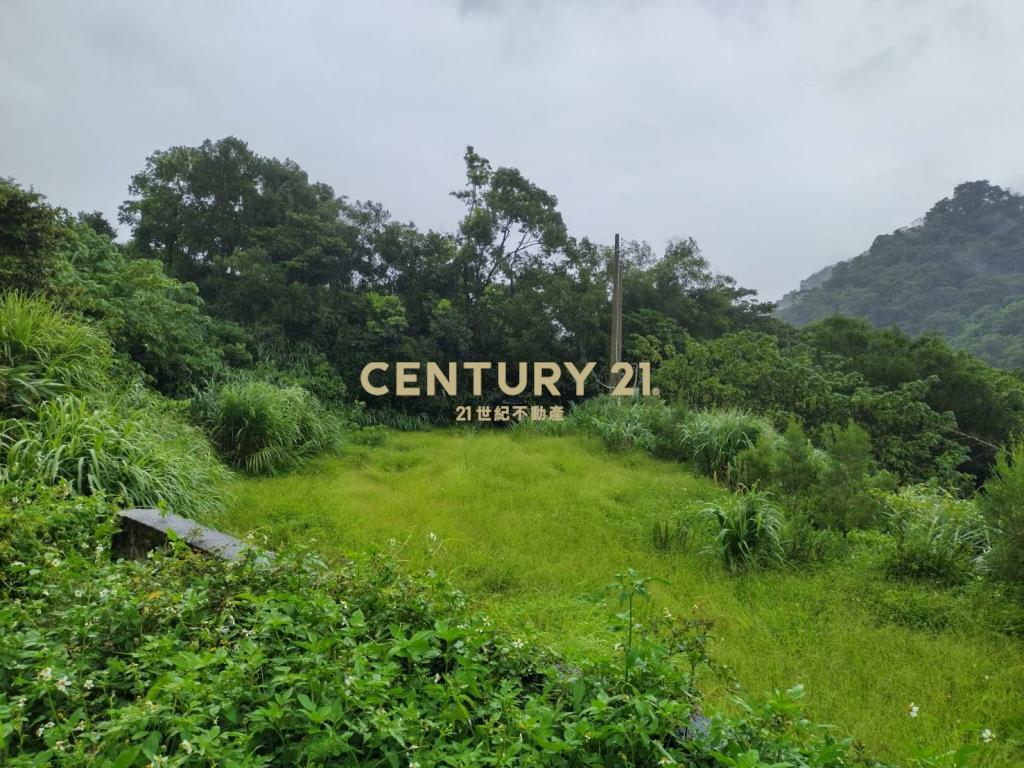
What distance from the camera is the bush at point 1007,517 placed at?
2.52 m

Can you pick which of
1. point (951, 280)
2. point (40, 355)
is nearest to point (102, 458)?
point (40, 355)

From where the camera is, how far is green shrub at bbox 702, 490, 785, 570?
10.7ft

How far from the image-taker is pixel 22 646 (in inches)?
52.9

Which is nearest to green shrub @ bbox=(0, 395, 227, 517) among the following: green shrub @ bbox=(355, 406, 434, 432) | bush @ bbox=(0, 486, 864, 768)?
bush @ bbox=(0, 486, 864, 768)

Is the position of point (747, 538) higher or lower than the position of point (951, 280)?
lower

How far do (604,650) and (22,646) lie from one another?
67.0 inches

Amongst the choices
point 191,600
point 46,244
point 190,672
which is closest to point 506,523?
point 191,600

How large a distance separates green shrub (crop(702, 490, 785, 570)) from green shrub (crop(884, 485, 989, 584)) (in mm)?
604

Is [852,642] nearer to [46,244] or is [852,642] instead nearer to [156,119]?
[46,244]

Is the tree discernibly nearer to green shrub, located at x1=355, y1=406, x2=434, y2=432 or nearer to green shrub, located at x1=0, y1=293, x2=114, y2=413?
green shrub, located at x1=0, y1=293, x2=114, y2=413

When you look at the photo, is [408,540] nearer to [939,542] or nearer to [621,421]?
[939,542]

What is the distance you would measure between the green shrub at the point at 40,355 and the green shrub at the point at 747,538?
4.52 metres

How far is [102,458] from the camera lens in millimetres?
3172

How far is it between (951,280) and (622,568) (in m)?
27.4
